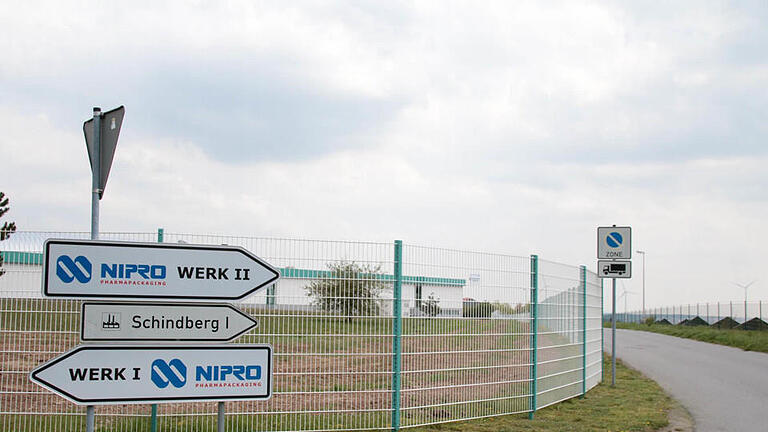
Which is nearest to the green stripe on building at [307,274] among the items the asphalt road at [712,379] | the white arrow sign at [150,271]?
the white arrow sign at [150,271]

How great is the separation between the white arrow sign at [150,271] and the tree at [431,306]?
13.0 ft

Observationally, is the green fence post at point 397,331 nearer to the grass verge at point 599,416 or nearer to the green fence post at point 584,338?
the grass verge at point 599,416

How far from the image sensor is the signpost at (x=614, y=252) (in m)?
15.5

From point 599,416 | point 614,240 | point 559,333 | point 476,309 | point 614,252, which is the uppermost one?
point 614,240

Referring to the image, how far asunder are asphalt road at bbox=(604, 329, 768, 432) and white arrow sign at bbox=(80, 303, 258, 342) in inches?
314

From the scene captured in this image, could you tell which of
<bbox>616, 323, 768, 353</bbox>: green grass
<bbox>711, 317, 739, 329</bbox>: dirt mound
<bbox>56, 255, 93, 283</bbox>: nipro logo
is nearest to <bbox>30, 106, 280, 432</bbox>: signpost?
<bbox>56, 255, 93, 283</bbox>: nipro logo

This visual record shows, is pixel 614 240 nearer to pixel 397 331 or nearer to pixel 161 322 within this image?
pixel 397 331

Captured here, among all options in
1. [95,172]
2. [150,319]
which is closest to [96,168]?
[95,172]

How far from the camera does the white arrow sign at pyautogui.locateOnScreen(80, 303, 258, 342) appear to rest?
564 centimetres

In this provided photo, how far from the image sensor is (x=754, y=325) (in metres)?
43.4

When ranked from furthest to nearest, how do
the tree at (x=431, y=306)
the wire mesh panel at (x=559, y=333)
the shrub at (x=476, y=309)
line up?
the wire mesh panel at (x=559, y=333), the shrub at (x=476, y=309), the tree at (x=431, y=306)

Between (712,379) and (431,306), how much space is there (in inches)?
442

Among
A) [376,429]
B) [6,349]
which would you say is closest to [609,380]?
[376,429]

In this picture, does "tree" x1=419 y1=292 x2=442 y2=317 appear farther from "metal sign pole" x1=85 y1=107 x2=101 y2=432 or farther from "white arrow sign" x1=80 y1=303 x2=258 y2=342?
"metal sign pole" x1=85 y1=107 x2=101 y2=432
